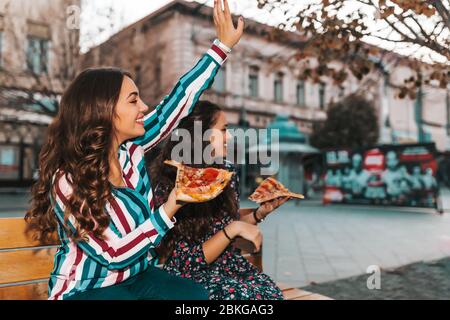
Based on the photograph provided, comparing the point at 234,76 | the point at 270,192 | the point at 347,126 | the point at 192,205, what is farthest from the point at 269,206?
the point at 347,126

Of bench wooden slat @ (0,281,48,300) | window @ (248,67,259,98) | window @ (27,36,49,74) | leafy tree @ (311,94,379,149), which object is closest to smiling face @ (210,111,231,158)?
bench wooden slat @ (0,281,48,300)

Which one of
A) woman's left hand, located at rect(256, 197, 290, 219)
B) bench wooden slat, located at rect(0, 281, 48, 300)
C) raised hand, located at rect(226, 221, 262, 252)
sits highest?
woman's left hand, located at rect(256, 197, 290, 219)

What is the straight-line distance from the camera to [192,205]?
2070 millimetres

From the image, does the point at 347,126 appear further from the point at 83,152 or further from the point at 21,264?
the point at 83,152

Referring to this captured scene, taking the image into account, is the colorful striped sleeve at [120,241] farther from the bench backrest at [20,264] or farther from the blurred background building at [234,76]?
the blurred background building at [234,76]

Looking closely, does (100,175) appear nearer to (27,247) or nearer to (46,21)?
(27,247)

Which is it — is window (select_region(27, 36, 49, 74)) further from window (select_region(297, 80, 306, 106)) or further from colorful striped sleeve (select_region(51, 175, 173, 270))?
window (select_region(297, 80, 306, 106))

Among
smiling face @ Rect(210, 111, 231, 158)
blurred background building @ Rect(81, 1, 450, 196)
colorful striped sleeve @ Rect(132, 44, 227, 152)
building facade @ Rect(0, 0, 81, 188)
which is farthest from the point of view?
blurred background building @ Rect(81, 1, 450, 196)

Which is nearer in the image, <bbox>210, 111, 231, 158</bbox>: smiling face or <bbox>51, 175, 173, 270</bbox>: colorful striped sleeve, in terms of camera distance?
<bbox>51, 175, 173, 270</bbox>: colorful striped sleeve

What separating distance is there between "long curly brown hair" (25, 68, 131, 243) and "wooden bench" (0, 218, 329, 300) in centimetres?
29

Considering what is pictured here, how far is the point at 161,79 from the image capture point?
68.4ft

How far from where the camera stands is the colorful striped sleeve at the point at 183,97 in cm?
210

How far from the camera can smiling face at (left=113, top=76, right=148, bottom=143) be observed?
5.38 feet

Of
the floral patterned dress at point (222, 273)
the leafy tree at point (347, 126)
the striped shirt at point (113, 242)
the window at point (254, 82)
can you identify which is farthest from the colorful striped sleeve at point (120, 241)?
the window at point (254, 82)
